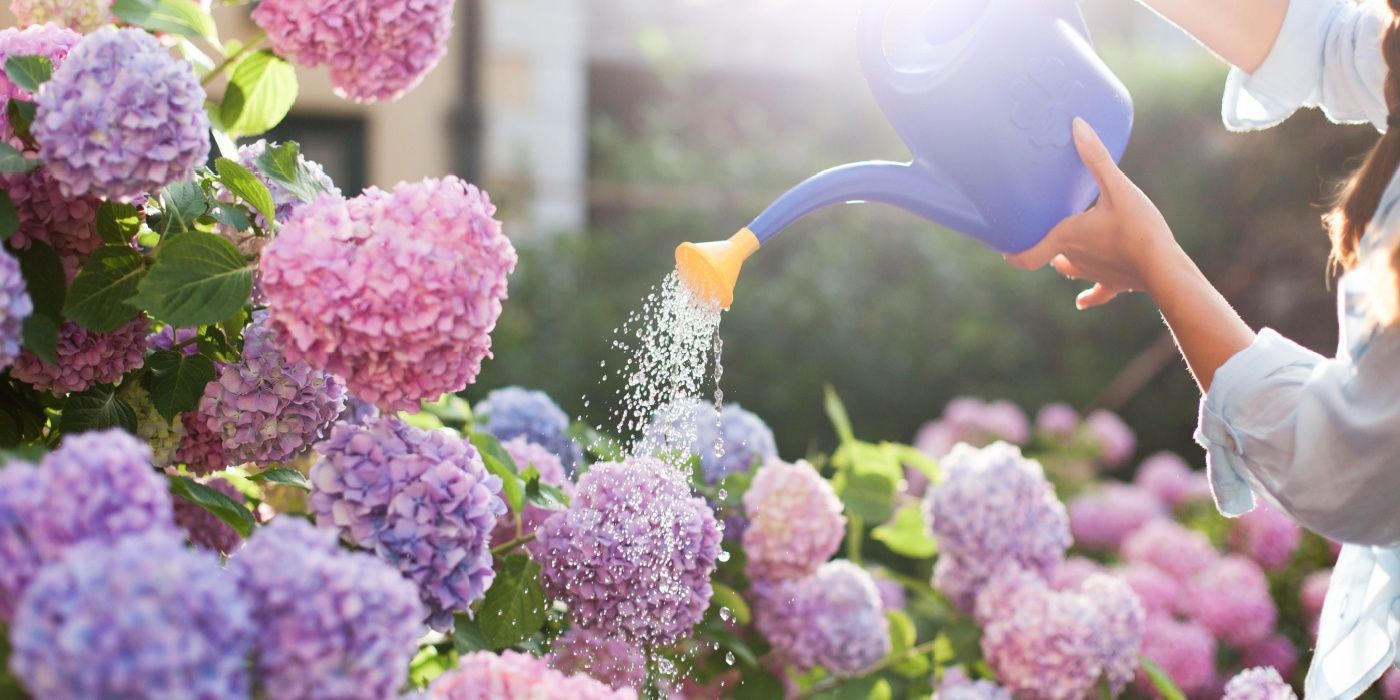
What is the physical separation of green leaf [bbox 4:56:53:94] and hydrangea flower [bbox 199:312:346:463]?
0.23m

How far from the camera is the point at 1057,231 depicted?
112 cm

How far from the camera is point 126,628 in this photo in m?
0.56

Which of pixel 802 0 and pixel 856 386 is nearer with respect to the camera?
pixel 856 386

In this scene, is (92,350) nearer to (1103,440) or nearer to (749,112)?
(1103,440)

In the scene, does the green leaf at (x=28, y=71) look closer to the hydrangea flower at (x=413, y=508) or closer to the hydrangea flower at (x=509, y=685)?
the hydrangea flower at (x=413, y=508)

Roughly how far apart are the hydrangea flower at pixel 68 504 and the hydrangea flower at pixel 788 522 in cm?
73

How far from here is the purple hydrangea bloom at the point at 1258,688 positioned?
1136 millimetres

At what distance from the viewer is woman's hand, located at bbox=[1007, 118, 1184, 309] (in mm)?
1065

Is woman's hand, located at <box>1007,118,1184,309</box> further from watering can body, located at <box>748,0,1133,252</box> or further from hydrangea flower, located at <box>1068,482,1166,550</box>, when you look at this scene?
hydrangea flower, located at <box>1068,482,1166,550</box>

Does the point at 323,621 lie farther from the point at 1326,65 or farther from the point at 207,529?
the point at 1326,65

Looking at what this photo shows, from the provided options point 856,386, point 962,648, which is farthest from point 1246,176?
point 962,648

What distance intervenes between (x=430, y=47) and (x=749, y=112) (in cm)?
485

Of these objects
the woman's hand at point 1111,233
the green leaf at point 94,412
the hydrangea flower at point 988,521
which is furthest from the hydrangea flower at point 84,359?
the hydrangea flower at point 988,521

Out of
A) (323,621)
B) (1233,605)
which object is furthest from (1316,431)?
(1233,605)
